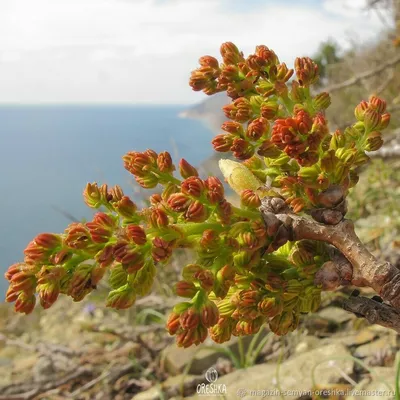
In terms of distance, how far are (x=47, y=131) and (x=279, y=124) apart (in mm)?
63201

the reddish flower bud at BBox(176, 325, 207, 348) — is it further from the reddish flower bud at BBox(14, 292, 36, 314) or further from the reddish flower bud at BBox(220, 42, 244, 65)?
the reddish flower bud at BBox(220, 42, 244, 65)

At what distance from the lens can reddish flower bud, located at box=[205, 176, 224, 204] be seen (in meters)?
1.08

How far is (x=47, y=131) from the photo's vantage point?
60.9 meters

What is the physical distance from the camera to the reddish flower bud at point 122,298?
1121mm

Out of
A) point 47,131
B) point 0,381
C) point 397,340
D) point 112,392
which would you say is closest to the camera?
point 397,340

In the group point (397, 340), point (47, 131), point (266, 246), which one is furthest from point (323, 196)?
point (47, 131)

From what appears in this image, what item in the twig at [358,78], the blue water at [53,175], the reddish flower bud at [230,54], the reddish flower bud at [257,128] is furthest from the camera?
the blue water at [53,175]

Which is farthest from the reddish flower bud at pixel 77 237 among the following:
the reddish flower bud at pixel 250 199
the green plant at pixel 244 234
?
the reddish flower bud at pixel 250 199

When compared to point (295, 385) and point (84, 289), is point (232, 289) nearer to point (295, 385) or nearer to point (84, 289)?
point (84, 289)

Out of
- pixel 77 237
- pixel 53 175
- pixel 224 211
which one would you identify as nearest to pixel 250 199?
pixel 224 211

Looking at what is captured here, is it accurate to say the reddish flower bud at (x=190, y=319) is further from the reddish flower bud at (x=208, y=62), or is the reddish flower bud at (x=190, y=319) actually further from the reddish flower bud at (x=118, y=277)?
the reddish flower bud at (x=208, y=62)

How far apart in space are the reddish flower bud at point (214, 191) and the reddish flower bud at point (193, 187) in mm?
17

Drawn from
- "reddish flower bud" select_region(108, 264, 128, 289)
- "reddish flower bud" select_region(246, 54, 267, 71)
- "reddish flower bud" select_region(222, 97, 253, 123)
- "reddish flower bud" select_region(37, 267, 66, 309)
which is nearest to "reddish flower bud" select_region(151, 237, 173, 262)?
"reddish flower bud" select_region(108, 264, 128, 289)

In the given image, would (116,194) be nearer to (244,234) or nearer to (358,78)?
(244,234)
